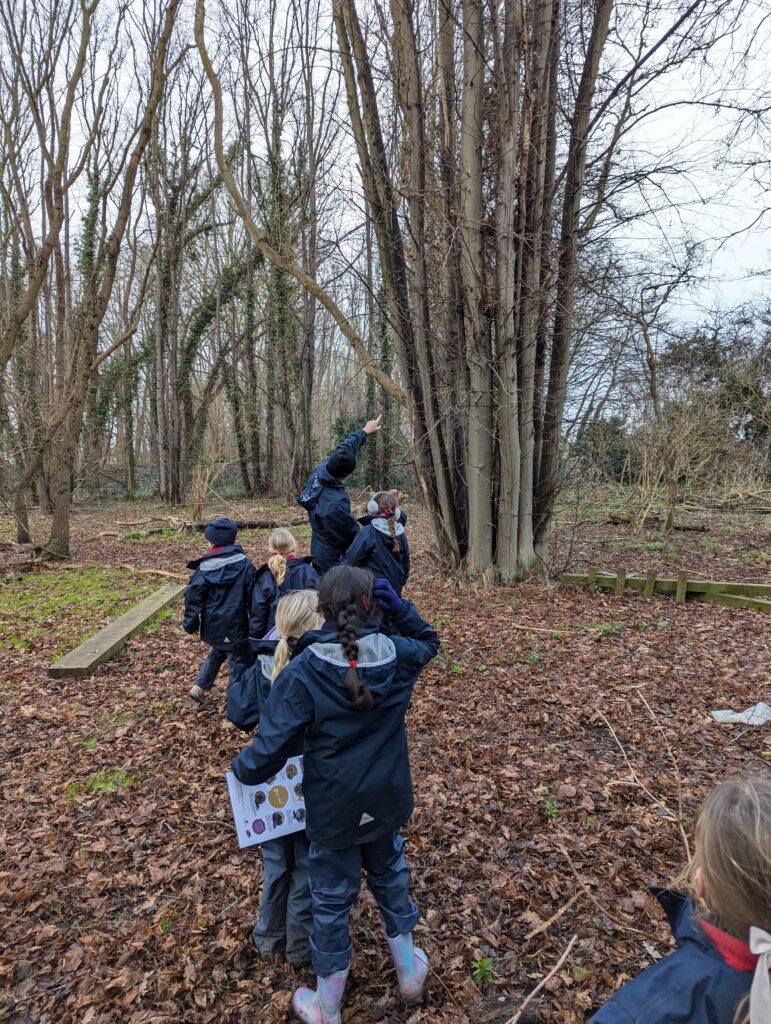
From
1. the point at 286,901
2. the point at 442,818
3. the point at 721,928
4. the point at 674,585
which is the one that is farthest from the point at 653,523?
the point at 721,928

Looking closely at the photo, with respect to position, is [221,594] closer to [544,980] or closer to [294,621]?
[294,621]

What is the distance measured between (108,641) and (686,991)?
6341 millimetres

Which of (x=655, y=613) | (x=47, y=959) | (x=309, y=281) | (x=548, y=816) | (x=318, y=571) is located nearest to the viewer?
(x=47, y=959)

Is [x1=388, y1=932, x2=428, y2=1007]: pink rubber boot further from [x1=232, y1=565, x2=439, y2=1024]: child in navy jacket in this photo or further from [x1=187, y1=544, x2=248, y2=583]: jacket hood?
[x1=187, y1=544, x2=248, y2=583]: jacket hood

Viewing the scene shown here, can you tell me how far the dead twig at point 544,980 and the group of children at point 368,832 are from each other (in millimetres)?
376

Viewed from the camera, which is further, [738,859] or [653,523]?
[653,523]

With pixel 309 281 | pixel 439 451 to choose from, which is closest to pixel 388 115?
pixel 309 281

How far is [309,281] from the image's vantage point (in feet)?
26.9

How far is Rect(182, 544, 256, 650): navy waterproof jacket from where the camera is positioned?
15.2 feet

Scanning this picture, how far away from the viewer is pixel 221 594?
4.68 metres

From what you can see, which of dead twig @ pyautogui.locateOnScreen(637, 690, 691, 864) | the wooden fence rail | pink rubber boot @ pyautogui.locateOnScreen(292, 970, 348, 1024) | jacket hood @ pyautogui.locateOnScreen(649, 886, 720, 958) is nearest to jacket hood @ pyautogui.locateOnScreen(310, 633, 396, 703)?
jacket hood @ pyautogui.locateOnScreen(649, 886, 720, 958)

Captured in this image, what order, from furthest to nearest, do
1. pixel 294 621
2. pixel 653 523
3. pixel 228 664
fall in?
pixel 653 523
pixel 228 664
pixel 294 621

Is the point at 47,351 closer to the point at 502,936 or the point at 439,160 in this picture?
the point at 439,160

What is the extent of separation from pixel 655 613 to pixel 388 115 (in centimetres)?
750
